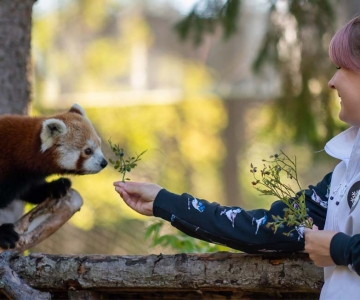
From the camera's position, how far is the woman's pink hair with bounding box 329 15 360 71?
1539 mm

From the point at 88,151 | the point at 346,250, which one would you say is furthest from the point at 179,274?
the point at 88,151

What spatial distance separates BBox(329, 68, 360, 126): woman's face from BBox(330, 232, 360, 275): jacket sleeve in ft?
1.09

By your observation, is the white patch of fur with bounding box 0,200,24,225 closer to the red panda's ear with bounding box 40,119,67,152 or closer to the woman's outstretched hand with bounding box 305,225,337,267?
the red panda's ear with bounding box 40,119,67,152

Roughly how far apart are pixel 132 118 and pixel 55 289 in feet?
16.8

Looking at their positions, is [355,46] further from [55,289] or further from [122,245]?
[122,245]

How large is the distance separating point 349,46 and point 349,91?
0.12 metres

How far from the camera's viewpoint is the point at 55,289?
7.32 feet

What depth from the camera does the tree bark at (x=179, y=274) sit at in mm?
2020

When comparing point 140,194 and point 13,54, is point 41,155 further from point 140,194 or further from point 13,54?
point 140,194

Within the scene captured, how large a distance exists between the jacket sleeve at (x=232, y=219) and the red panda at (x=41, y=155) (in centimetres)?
102

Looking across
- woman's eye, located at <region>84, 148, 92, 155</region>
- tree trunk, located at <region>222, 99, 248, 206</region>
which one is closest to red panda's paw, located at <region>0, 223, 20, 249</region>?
woman's eye, located at <region>84, 148, 92, 155</region>

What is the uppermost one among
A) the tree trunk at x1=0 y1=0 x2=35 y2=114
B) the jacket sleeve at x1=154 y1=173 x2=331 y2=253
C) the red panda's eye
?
the tree trunk at x1=0 y1=0 x2=35 y2=114

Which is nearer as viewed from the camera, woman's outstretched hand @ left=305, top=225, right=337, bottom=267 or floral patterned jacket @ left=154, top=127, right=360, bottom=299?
woman's outstretched hand @ left=305, top=225, right=337, bottom=267

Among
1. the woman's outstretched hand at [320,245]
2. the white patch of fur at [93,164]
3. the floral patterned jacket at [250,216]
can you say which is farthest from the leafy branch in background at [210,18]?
the woman's outstretched hand at [320,245]
